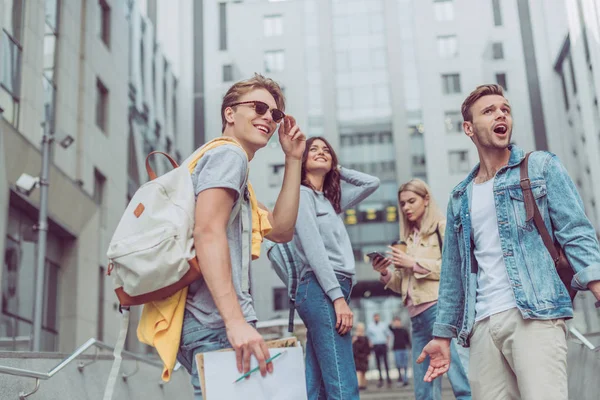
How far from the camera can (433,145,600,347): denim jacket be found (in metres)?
3.16

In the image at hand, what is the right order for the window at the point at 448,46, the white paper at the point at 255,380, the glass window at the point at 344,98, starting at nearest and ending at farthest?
the white paper at the point at 255,380, the window at the point at 448,46, the glass window at the point at 344,98

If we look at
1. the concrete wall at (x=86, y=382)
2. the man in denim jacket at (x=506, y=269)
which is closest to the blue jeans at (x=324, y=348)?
the man in denim jacket at (x=506, y=269)

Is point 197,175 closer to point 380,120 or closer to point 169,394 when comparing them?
point 169,394

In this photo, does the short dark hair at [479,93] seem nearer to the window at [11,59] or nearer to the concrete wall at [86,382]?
the concrete wall at [86,382]

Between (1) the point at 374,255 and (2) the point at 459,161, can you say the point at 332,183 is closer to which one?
(1) the point at 374,255

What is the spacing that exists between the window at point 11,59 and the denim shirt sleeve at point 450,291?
13.1m

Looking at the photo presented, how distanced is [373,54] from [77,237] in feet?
80.5

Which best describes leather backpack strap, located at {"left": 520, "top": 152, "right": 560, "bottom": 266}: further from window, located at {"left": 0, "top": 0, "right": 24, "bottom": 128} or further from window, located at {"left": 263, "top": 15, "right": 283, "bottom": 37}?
window, located at {"left": 263, "top": 15, "right": 283, "bottom": 37}

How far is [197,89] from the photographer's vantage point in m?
35.2

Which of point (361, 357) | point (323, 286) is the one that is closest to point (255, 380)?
point (323, 286)

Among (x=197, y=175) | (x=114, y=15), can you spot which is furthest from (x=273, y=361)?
(x=114, y=15)

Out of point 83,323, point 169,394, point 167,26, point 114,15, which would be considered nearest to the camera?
point 169,394

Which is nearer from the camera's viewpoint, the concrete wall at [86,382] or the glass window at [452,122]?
the concrete wall at [86,382]

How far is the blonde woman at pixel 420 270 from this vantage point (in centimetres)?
553
